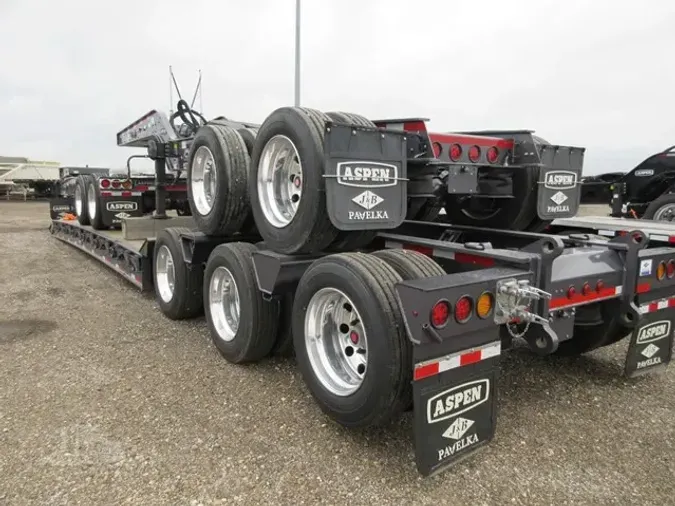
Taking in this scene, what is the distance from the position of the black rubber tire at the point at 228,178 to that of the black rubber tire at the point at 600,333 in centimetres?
265

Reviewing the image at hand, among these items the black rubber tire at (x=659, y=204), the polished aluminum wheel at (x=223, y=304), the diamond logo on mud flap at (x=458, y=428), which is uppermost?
the black rubber tire at (x=659, y=204)

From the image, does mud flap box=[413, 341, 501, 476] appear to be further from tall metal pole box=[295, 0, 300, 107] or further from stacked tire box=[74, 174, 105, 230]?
stacked tire box=[74, 174, 105, 230]

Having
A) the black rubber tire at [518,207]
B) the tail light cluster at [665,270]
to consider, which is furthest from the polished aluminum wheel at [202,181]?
the tail light cluster at [665,270]

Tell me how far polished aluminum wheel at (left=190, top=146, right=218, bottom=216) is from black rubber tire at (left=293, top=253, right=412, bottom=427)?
199 cm

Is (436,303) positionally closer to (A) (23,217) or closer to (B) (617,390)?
(B) (617,390)

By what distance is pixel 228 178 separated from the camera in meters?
3.77

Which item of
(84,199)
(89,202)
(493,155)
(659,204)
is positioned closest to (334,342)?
(493,155)

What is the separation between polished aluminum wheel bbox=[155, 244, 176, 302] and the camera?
4.87 m

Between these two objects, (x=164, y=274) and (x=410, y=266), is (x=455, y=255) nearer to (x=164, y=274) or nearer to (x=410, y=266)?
→ (x=410, y=266)

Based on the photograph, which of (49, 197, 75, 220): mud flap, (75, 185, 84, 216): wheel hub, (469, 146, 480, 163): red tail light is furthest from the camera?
(49, 197, 75, 220): mud flap

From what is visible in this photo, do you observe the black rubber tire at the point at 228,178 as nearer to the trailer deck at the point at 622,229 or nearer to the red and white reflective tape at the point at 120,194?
the trailer deck at the point at 622,229

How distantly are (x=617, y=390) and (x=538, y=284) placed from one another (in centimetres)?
143

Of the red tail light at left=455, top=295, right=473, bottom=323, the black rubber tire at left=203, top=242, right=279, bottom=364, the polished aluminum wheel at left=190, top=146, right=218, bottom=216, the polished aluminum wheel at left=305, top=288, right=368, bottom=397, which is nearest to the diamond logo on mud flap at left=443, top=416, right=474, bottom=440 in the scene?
the red tail light at left=455, top=295, right=473, bottom=323

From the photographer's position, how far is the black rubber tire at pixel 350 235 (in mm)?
3033
